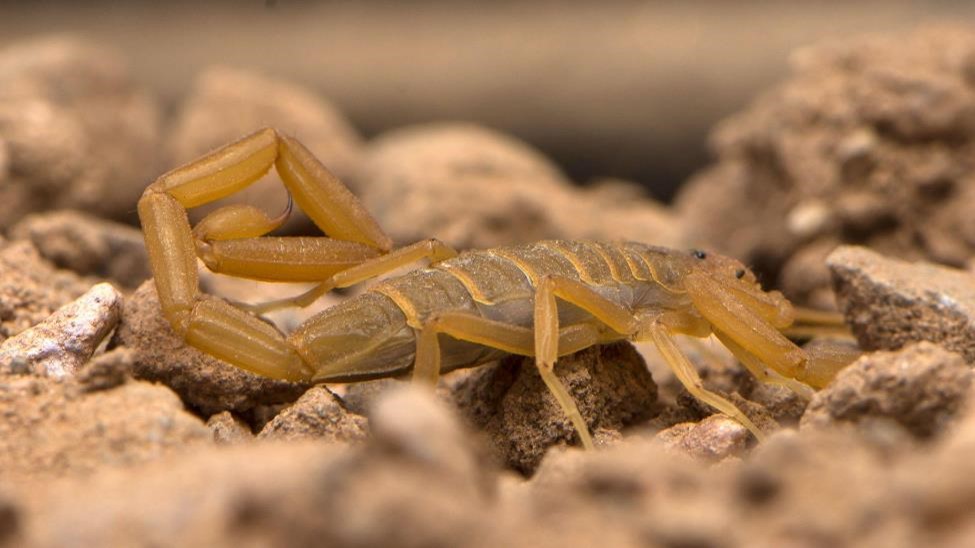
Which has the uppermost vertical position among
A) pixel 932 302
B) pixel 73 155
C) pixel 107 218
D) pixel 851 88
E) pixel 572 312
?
pixel 851 88

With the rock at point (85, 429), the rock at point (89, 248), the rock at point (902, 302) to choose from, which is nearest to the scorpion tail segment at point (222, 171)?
the rock at point (85, 429)

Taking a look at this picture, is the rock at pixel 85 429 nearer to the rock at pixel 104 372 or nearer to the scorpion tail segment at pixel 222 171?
the rock at pixel 104 372

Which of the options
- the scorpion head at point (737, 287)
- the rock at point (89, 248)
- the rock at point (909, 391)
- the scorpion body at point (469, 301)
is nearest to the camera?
the rock at point (909, 391)

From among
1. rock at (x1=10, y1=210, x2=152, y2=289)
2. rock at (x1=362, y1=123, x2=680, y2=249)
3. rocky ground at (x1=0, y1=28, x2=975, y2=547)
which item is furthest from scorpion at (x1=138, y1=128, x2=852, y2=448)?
rock at (x1=362, y1=123, x2=680, y2=249)

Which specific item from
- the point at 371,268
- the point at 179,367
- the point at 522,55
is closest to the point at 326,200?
the point at 371,268

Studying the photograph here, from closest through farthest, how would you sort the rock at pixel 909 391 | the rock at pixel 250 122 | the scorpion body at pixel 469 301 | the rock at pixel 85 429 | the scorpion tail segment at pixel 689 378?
the rock at pixel 85 429 < the rock at pixel 909 391 < the scorpion tail segment at pixel 689 378 < the scorpion body at pixel 469 301 < the rock at pixel 250 122

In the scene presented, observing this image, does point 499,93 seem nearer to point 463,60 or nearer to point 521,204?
point 463,60

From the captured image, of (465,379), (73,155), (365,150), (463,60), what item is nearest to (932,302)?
(465,379)

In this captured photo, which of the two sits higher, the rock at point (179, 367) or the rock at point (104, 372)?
the rock at point (104, 372)
